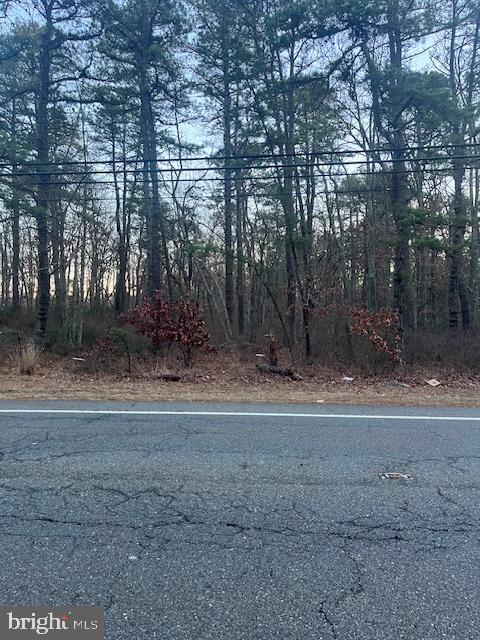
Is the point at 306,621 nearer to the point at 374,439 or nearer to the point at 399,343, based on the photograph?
the point at 374,439

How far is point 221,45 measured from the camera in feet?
53.5

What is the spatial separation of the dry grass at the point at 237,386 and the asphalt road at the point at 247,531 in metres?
2.56

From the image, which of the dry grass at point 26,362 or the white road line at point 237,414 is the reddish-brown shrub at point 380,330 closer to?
the white road line at point 237,414

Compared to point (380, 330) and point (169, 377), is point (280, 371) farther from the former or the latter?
point (380, 330)

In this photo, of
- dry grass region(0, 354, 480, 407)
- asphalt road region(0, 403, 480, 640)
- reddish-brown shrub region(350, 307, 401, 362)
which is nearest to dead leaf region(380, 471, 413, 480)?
asphalt road region(0, 403, 480, 640)

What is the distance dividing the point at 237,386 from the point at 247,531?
6.65 meters

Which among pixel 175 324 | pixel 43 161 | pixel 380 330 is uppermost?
pixel 43 161

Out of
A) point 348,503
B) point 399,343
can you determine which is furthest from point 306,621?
point 399,343

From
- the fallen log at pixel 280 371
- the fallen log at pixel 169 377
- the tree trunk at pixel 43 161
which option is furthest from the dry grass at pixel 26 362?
the fallen log at pixel 280 371

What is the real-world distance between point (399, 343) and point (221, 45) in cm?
1313

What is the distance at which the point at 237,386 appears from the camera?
31.5ft

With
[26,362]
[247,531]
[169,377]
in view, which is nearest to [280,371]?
[169,377]

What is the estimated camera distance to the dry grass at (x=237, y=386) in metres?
7.81

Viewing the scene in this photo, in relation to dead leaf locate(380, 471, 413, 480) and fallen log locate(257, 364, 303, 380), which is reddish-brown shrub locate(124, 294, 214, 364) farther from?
dead leaf locate(380, 471, 413, 480)
